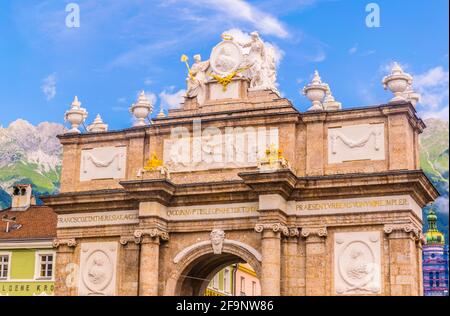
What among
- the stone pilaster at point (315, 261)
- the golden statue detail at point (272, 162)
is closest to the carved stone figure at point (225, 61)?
the golden statue detail at point (272, 162)

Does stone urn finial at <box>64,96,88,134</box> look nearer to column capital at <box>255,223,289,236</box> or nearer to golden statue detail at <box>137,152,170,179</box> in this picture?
golden statue detail at <box>137,152,170,179</box>

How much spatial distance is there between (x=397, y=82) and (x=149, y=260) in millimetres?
11183

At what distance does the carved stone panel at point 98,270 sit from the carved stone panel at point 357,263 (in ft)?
28.9

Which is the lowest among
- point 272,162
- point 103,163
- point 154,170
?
point 272,162

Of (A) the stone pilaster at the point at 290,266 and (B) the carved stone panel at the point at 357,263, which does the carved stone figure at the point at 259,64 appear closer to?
(A) the stone pilaster at the point at 290,266

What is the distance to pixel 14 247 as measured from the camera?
4903cm

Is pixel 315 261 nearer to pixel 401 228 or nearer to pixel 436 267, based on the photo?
pixel 401 228

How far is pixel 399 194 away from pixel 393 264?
96.1 inches

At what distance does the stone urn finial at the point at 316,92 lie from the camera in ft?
112

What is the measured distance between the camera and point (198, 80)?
36.2 meters

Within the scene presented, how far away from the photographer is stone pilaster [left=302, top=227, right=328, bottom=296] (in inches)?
1280

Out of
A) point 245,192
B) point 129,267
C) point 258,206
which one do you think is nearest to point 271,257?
point 258,206
